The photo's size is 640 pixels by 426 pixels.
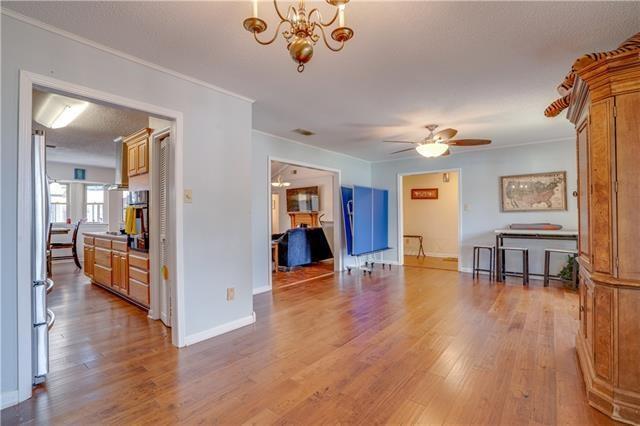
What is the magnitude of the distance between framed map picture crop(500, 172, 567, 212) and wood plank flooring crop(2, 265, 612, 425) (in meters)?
2.21

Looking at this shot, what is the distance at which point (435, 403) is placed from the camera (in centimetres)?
187

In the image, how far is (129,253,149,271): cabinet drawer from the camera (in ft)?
11.7

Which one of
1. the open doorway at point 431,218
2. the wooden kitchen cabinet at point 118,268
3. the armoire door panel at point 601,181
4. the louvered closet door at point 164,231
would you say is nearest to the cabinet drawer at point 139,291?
the wooden kitchen cabinet at point 118,268

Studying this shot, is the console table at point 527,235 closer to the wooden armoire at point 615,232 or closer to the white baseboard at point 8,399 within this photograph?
the wooden armoire at point 615,232

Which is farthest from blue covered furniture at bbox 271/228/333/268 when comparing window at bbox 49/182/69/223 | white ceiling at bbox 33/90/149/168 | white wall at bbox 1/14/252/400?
window at bbox 49/182/69/223

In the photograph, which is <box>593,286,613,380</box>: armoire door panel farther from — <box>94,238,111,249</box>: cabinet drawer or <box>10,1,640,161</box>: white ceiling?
<box>94,238,111,249</box>: cabinet drawer

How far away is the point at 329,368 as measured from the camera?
7.58ft

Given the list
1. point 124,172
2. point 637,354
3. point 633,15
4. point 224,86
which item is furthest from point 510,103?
point 124,172

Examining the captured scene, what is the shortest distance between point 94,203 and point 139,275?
6281 mm

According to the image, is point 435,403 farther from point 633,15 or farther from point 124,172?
point 124,172

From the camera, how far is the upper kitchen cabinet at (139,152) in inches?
141

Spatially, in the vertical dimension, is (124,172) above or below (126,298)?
above

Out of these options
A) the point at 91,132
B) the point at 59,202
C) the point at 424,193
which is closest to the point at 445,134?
the point at 424,193

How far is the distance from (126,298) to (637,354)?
5060 mm
